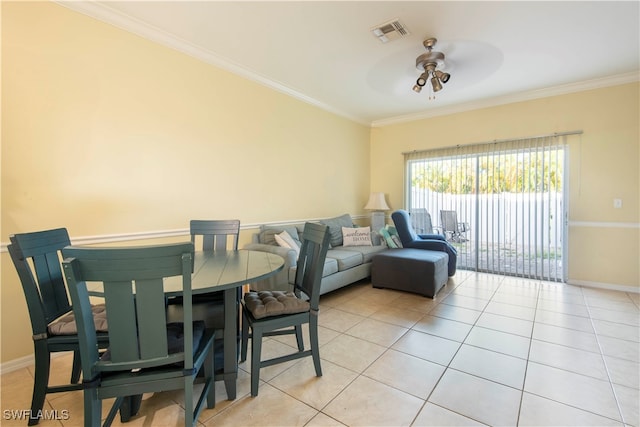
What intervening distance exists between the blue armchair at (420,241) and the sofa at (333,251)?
35 cm

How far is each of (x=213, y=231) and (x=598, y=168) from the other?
16.0 feet

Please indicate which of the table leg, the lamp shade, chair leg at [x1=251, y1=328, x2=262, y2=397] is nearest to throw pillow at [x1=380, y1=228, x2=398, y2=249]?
the lamp shade

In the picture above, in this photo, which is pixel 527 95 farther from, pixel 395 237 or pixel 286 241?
pixel 286 241

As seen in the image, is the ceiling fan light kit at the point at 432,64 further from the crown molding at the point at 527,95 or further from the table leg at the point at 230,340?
the table leg at the point at 230,340

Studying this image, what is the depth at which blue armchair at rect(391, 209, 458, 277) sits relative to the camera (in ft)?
13.3

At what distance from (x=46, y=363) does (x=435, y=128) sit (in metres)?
5.48

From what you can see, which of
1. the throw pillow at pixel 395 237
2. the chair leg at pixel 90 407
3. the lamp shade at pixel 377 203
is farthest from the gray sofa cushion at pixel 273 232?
the chair leg at pixel 90 407

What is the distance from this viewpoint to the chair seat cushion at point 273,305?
5.83 feet

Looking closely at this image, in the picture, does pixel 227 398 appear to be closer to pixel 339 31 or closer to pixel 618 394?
pixel 618 394

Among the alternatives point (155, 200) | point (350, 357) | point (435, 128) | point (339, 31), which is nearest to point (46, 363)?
point (155, 200)

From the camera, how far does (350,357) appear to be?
216 centimetres

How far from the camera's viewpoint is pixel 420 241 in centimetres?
418

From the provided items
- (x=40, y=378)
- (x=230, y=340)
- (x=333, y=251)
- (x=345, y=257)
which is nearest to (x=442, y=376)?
(x=230, y=340)

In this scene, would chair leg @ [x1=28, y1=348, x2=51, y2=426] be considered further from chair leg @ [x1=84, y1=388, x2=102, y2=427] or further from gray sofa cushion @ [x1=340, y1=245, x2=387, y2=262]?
→ gray sofa cushion @ [x1=340, y1=245, x2=387, y2=262]
